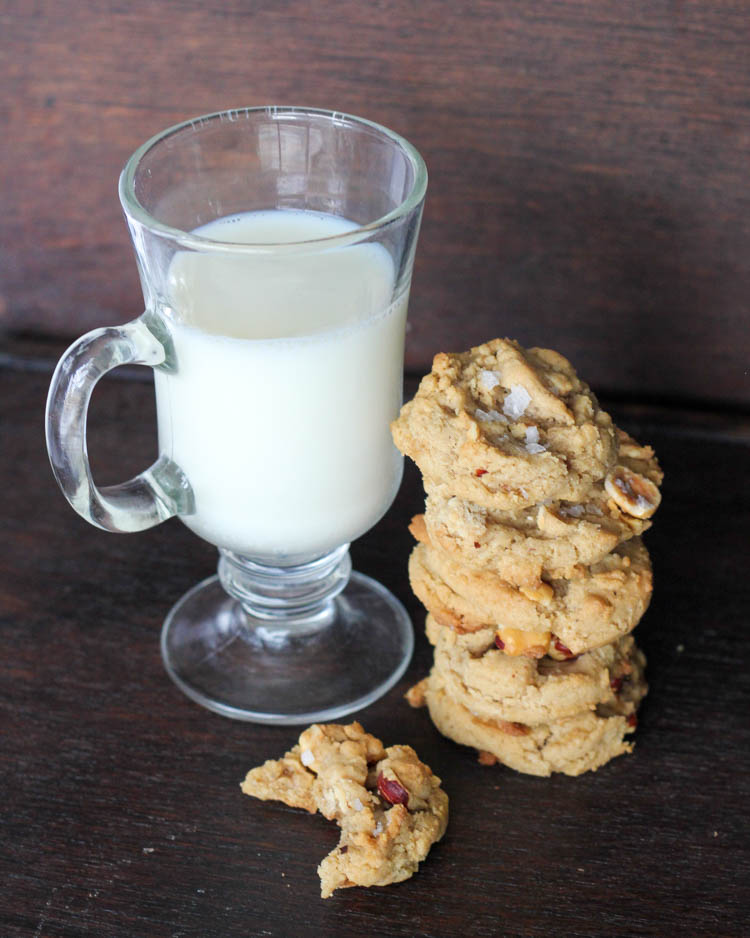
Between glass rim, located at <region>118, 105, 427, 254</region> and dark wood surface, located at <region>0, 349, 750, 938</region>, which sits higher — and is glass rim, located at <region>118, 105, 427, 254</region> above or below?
above

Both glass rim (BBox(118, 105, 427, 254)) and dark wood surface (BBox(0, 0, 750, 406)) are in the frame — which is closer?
glass rim (BBox(118, 105, 427, 254))

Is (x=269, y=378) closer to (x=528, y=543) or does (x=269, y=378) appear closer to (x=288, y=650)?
(x=528, y=543)

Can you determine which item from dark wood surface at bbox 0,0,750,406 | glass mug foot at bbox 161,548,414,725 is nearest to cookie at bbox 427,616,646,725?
glass mug foot at bbox 161,548,414,725


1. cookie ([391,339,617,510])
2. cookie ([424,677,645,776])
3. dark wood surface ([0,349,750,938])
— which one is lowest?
dark wood surface ([0,349,750,938])

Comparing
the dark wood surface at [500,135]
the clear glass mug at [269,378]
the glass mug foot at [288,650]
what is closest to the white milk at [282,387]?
the clear glass mug at [269,378]

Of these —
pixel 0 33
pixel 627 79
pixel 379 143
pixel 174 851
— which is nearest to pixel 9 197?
pixel 0 33

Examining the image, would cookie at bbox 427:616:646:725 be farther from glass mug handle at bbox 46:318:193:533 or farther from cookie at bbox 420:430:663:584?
glass mug handle at bbox 46:318:193:533

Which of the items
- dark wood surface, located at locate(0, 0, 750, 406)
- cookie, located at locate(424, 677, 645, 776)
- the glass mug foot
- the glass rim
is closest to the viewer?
the glass rim
